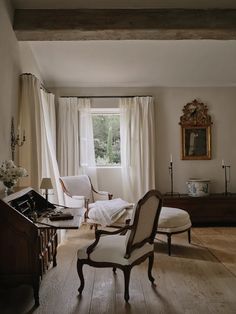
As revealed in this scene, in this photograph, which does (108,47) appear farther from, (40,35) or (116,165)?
(116,165)

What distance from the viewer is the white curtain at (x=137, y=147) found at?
647cm

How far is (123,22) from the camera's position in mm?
4172

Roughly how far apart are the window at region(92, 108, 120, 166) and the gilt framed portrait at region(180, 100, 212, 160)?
4.09 feet

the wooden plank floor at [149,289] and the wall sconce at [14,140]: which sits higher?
the wall sconce at [14,140]

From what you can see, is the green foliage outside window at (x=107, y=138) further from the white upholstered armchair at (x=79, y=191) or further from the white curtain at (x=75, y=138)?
the white upholstered armchair at (x=79, y=191)

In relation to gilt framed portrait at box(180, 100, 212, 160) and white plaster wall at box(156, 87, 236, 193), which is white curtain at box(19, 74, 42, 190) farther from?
gilt framed portrait at box(180, 100, 212, 160)

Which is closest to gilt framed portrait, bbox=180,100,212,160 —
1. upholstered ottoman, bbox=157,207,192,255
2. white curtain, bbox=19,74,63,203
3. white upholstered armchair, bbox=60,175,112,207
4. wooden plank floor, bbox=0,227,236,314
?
white upholstered armchair, bbox=60,175,112,207

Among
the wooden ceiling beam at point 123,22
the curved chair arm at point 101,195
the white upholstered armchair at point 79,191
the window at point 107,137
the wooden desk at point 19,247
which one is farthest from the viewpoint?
the window at point 107,137

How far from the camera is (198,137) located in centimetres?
660

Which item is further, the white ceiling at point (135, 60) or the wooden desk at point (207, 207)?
the wooden desk at point (207, 207)

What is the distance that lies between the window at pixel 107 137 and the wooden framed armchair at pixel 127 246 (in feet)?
11.1

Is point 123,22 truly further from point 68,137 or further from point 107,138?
point 107,138

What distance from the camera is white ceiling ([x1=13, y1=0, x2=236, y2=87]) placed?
13.6ft

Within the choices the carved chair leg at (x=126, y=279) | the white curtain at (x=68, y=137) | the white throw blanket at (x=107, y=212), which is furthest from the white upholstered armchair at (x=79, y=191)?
the carved chair leg at (x=126, y=279)
